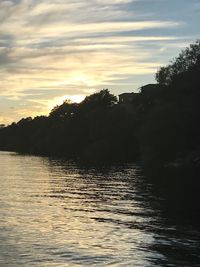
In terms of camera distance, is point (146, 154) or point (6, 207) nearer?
point (6, 207)

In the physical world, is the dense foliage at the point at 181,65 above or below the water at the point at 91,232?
above

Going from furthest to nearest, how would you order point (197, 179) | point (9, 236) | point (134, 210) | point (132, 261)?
1. point (197, 179)
2. point (134, 210)
3. point (9, 236)
4. point (132, 261)

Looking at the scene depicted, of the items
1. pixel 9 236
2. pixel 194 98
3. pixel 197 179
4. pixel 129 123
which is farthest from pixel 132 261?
pixel 129 123

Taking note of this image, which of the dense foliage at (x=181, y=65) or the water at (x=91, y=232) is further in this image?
the dense foliage at (x=181, y=65)

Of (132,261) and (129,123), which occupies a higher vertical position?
(129,123)

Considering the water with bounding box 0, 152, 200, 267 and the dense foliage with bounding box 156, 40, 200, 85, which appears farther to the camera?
the dense foliage with bounding box 156, 40, 200, 85

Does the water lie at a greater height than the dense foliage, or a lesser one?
lesser

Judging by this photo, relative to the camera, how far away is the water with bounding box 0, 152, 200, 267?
79.9 feet

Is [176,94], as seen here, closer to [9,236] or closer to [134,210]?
[134,210]

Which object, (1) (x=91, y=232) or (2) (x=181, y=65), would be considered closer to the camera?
(1) (x=91, y=232)

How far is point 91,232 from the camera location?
30641 millimetres

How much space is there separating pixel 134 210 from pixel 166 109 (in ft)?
223

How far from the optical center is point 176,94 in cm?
10938

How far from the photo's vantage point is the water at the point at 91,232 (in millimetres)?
24359
